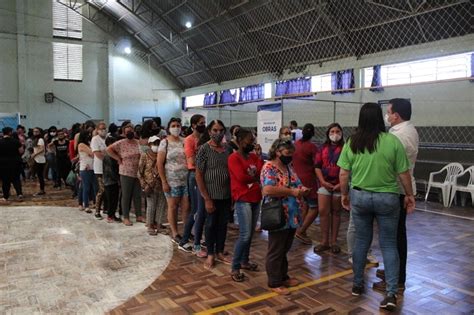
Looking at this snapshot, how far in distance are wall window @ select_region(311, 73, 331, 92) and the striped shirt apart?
791cm

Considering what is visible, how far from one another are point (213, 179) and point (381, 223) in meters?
1.38

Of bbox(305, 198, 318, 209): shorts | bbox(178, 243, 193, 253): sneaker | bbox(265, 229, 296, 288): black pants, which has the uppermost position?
bbox(305, 198, 318, 209): shorts

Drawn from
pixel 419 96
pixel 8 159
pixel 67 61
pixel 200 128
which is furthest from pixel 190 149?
pixel 67 61

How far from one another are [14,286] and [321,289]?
93.4 inches

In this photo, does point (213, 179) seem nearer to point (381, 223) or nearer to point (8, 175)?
point (381, 223)

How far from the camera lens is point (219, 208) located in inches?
136

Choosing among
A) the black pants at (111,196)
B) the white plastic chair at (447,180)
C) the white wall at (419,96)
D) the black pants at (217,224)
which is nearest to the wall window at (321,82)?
the white wall at (419,96)

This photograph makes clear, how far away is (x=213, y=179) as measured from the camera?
3.34 metres

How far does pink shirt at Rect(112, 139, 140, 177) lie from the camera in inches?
192

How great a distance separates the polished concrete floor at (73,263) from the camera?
2803 mm

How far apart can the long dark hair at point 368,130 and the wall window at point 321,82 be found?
8.21m

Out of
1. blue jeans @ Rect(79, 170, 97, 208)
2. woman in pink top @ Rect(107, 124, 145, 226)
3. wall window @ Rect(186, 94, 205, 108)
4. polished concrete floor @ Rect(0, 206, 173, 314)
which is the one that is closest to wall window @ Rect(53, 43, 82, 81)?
wall window @ Rect(186, 94, 205, 108)

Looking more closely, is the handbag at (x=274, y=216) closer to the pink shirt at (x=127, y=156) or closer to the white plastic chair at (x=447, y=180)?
the pink shirt at (x=127, y=156)

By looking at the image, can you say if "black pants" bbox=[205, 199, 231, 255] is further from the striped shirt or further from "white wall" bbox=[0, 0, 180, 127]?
"white wall" bbox=[0, 0, 180, 127]
